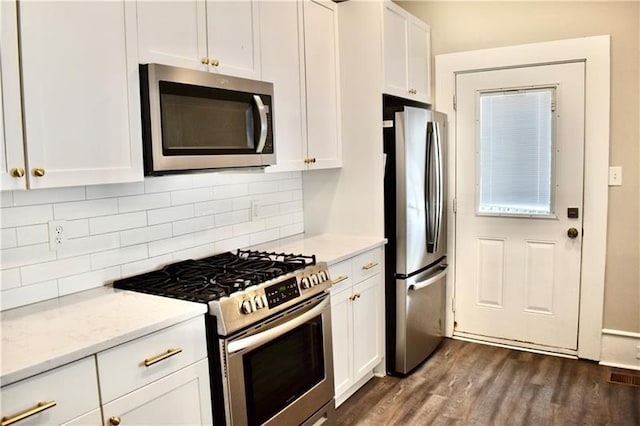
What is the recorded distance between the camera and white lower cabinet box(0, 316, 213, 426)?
1404 mm

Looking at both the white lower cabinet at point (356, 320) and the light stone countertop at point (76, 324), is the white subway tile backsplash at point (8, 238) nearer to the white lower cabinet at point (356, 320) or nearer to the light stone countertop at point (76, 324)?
the light stone countertop at point (76, 324)

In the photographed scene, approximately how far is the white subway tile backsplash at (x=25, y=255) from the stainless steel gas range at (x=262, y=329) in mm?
316

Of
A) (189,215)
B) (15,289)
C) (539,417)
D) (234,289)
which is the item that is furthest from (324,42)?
(539,417)

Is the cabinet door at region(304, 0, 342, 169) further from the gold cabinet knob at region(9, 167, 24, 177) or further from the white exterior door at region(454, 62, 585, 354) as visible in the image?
the gold cabinet knob at region(9, 167, 24, 177)

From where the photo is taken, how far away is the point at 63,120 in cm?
176

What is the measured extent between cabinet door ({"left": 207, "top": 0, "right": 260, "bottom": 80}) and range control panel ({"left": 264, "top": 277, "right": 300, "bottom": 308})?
1.01 metres

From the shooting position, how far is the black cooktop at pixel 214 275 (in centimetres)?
204

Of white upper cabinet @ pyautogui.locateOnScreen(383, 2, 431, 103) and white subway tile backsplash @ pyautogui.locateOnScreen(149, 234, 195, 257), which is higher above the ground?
white upper cabinet @ pyautogui.locateOnScreen(383, 2, 431, 103)

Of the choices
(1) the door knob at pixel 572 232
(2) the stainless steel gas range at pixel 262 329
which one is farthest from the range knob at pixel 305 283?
(1) the door knob at pixel 572 232

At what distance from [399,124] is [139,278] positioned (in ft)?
5.78

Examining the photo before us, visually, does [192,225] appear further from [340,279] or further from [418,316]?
[418,316]

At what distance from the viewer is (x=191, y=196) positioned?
8.71 feet

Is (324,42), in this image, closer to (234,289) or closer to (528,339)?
(234,289)

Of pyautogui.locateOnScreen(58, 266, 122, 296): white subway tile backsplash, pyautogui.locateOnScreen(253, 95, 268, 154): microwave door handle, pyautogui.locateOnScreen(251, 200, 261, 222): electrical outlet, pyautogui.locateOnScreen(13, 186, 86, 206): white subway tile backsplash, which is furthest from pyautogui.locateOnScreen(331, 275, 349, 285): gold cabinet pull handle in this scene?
pyautogui.locateOnScreen(13, 186, 86, 206): white subway tile backsplash
